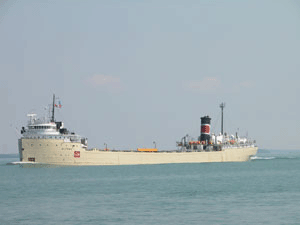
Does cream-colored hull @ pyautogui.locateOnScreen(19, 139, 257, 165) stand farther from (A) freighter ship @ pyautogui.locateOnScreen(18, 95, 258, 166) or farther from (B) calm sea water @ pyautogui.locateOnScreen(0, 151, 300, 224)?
(B) calm sea water @ pyautogui.locateOnScreen(0, 151, 300, 224)

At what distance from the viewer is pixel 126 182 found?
6675 cm

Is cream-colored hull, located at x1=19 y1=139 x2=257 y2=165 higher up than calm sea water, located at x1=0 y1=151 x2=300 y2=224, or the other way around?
cream-colored hull, located at x1=19 y1=139 x2=257 y2=165

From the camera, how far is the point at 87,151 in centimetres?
9956

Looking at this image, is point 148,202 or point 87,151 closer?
point 148,202

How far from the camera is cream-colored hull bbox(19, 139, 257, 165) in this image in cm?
9388

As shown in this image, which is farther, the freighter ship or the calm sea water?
the freighter ship

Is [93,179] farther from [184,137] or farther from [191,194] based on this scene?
[184,137]

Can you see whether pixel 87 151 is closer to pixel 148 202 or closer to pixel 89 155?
pixel 89 155

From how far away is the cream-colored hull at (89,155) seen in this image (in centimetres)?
9388

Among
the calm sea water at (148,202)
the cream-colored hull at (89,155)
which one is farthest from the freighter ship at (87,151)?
the calm sea water at (148,202)

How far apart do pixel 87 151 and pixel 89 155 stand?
87 cm

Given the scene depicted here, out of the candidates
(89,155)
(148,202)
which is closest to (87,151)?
(89,155)

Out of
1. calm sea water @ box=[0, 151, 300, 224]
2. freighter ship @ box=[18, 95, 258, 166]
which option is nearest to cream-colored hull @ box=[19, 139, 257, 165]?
freighter ship @ box=[18, 95, 258, 166]

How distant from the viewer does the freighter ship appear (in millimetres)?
94188
